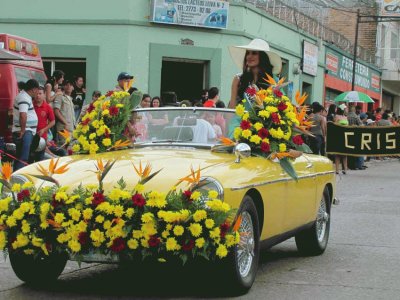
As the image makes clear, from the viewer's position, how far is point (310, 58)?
3141 cm

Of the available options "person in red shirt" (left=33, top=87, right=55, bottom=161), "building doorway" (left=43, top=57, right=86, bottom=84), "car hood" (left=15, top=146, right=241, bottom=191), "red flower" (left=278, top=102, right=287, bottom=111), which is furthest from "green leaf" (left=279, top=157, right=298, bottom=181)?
"building doorway" (left=43, top=57, right=86, bottom=84)

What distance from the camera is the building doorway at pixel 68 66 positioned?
23609 mm

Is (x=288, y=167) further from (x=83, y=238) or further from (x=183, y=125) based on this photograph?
(x=83, y=238)

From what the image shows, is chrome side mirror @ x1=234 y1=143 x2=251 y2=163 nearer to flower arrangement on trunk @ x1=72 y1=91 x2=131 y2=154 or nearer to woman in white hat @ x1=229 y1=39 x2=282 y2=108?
flower arrangement on trunk @ x1=72 y1=91 x2=131 y2=154

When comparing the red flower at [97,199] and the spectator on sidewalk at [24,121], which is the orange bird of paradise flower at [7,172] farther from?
the spectator on sidewalk at [24,121]

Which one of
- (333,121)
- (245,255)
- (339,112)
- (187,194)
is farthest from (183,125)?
(339,112)

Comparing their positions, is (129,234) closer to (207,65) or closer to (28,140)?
(28,140)

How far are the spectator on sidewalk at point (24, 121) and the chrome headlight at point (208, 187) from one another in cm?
836

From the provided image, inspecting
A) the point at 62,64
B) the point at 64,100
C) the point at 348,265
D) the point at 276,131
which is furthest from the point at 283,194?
the point at 62,64

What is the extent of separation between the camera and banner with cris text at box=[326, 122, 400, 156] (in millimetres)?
23656

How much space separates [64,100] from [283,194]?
9.89m

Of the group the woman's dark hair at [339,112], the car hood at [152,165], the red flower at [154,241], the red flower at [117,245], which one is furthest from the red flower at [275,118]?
the woman's dark hair at [339,112]

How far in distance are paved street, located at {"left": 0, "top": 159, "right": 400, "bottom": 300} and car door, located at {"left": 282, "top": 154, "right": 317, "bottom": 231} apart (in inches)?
16.8

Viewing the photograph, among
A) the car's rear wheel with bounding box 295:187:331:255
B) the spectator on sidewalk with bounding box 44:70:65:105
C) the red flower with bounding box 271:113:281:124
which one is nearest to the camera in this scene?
the red flower with bounding box 271:113:281:124
